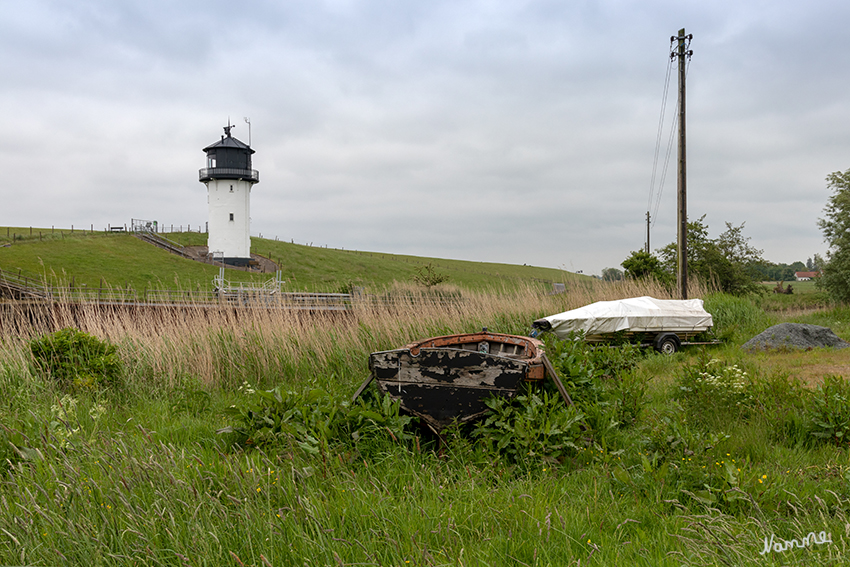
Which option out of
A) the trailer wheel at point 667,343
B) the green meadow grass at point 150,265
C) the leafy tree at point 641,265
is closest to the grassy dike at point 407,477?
the trailer wheel at point 667,343

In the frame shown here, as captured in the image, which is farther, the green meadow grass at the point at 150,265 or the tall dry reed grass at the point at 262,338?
the green meadow grass at the point at 150,265

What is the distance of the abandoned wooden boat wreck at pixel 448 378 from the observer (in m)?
5.23

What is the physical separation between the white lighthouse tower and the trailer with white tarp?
150ft

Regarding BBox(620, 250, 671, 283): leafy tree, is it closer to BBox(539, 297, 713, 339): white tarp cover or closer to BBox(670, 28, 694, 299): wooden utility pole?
BBox(670, 28, 694, 299): wooden utility pole

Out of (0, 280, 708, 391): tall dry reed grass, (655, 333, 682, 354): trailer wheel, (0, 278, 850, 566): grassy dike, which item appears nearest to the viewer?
(0, 278, 850, 566): grassy dike

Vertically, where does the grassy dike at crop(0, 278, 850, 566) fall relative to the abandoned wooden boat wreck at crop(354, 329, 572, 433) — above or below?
below

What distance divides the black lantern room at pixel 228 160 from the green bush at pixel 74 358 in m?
45.4

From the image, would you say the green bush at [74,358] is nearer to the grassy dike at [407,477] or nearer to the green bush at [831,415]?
the grassy dike at [407,477]

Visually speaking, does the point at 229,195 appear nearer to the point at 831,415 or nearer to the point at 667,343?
the point at 667,343

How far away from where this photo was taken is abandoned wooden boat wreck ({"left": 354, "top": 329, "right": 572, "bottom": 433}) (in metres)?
5.23

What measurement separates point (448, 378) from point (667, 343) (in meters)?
9.15

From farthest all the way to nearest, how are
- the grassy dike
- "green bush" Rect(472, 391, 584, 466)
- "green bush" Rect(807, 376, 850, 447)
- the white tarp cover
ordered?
the white tarp cover < "green bush" Rect(807, 376, 850, 447) < "green bush" Rect(472, 391, 584, 466) < the grassy dike

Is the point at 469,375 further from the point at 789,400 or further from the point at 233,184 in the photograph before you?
the point at 233,184
